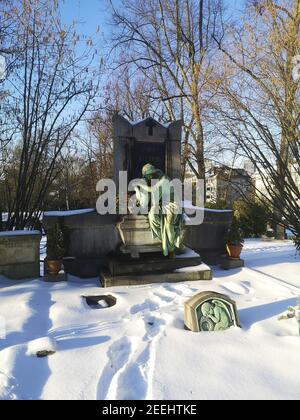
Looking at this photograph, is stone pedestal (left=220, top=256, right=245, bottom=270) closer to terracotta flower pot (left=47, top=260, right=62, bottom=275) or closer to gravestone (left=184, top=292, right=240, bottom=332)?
gravestone (left=184, top=292, right=240, bottom=332)

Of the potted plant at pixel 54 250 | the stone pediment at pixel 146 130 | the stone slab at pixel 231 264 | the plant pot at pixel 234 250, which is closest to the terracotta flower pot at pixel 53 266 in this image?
the potted plant at pixel 54 250

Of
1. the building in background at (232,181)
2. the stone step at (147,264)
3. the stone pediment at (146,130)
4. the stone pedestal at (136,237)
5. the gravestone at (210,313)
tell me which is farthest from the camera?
the stone pediment at (146,130)

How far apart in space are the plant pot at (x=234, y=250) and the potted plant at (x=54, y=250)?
3.55 m

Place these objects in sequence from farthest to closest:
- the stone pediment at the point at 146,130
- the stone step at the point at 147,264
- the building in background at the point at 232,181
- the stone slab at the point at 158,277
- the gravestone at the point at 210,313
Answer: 1. the stone pediment at the point at 146,130
2. the building in background at the point at 232,181
3. the stone step at the point at 147,264
4. the stone slab at the point at 158,277
5. the gravestone at the point at 210,313

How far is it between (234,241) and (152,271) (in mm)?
2152

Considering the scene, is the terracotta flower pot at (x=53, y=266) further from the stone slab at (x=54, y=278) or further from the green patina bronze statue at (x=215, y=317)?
the green patina bronze statue at (x=215, y=317)

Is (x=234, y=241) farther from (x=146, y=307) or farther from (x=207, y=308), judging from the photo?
(x=207, y=308)

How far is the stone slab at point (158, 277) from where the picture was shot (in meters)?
5.48

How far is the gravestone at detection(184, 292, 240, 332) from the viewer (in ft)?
11.4

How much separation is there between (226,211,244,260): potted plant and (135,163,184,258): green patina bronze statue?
1538 millimetres

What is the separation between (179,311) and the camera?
13.5 feet

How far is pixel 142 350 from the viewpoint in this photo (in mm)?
Result: 3090

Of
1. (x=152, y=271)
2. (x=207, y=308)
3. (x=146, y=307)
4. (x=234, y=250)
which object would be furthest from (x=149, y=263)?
(x=207, y=308)
